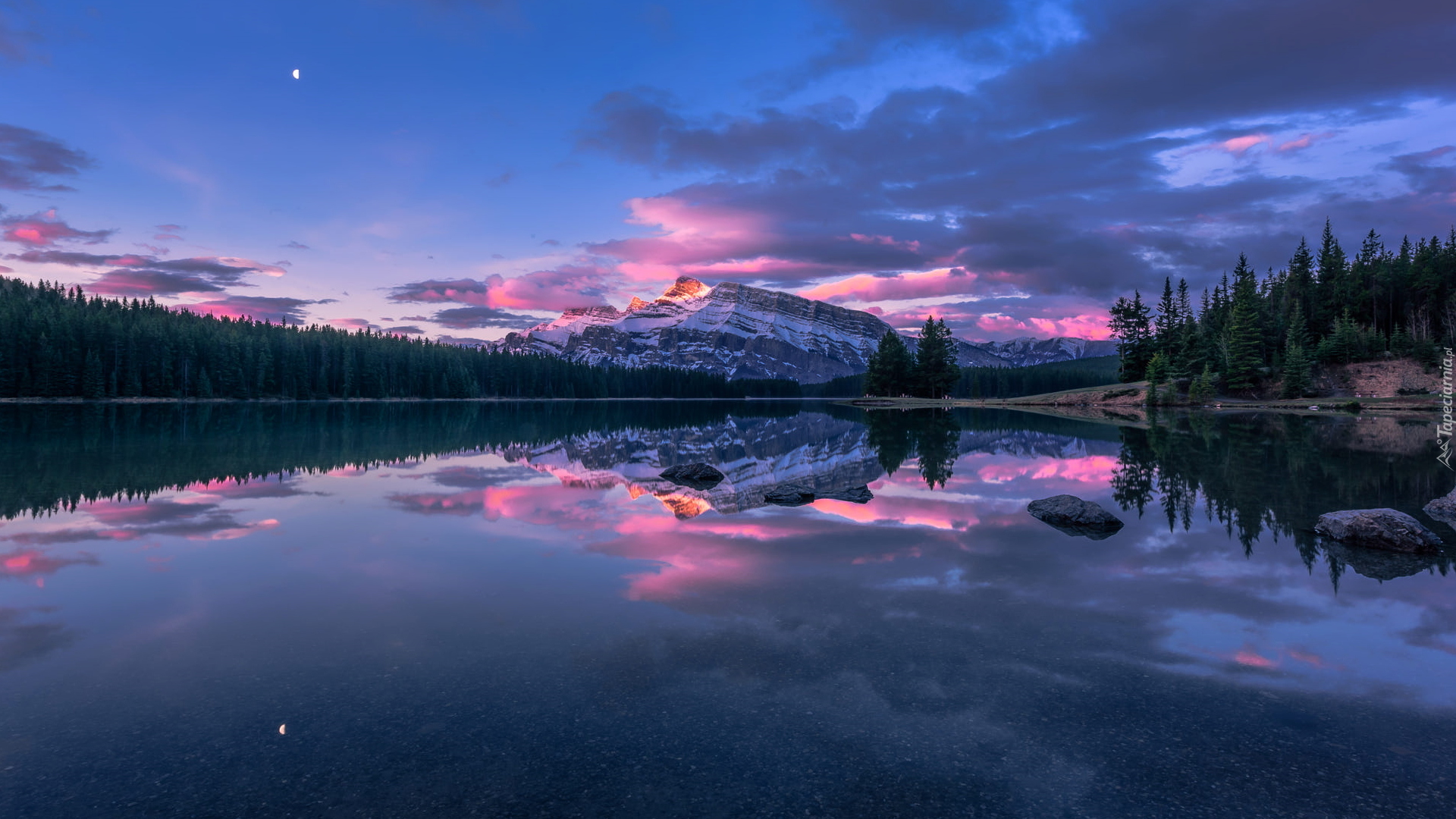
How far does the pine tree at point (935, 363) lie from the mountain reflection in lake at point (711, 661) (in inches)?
5351

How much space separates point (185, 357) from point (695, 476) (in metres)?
145

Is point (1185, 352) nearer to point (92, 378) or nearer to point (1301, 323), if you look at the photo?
point (1301, 323)

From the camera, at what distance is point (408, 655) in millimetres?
9664

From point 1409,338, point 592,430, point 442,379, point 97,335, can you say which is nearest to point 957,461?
point 592,430

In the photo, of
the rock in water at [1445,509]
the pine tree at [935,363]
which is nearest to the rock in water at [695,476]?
the rock in water at [1445,509]

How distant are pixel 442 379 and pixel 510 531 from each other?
586 ft

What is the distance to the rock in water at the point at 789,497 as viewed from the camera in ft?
76.8

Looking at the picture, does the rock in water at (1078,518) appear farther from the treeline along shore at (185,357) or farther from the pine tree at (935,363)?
the treeline along shore at (185,357)

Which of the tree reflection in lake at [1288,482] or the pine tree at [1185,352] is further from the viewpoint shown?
the pine tree at [1185,352]

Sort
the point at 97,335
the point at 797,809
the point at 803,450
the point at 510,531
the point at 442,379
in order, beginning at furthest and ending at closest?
the point at 442,379 → the point at 97,335 → the point at 803,450 → the point at 510,531 → the point at 797,809

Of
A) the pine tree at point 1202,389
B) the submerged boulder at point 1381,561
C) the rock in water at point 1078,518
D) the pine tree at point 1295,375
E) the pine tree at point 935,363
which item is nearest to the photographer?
the submerged boulder at point 1381,561

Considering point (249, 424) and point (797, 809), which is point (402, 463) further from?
point (249, 424)

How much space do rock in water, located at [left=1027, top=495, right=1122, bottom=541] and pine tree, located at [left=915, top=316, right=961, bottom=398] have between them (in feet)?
456

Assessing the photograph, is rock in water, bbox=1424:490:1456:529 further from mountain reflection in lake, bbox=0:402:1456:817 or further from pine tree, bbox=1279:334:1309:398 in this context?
pine tree, bbox=1279:334:1309:398
